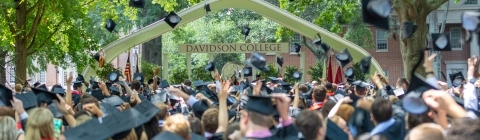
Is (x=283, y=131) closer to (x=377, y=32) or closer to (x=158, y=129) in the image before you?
(x=158, y=129)

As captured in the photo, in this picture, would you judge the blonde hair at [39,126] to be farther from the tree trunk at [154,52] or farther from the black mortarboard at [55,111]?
the tree trunk at [154,52]

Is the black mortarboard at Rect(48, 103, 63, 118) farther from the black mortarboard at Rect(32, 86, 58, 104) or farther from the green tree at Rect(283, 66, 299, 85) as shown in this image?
the green tree at Rect(283, 66, 299, 85)

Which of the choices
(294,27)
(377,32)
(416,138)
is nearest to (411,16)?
(294,27)

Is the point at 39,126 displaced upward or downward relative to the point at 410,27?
downward

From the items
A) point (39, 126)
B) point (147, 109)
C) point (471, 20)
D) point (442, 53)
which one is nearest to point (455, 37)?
point (442, 53)

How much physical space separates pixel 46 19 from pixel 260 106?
45.8ft

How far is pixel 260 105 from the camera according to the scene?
549 cm

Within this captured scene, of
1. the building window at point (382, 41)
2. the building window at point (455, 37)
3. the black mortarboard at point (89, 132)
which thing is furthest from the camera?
the building window at point (382, 41)

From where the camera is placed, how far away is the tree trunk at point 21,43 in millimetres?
17406

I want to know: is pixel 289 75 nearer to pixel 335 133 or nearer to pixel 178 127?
pixel 335 133

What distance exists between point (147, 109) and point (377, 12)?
8.76 ft

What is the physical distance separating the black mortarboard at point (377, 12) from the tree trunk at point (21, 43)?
11.2 metres

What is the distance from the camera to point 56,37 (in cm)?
1945

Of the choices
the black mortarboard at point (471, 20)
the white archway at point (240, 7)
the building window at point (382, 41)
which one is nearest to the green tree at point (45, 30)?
the white archway at point (240, 7)
